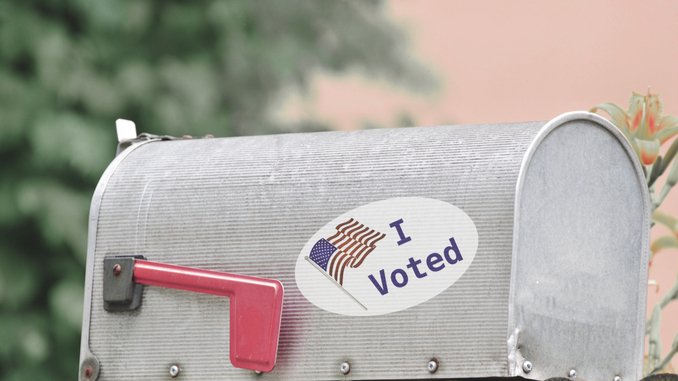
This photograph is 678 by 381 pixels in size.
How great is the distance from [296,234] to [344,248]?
82 millimetres

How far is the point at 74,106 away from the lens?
4844mm

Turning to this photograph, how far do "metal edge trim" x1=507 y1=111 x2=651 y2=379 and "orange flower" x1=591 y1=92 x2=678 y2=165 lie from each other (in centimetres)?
30

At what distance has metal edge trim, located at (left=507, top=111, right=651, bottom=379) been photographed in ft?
7.22

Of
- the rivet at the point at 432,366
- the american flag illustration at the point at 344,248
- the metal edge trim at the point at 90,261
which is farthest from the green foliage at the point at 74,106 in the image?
the rivet at the point at 432,366

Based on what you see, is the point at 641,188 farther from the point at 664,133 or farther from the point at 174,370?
the point at 174,370

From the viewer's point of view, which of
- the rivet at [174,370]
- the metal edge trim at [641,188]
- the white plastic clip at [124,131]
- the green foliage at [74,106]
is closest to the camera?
the metal edge trim at [641,188]

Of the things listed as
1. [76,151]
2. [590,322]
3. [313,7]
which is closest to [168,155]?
[590,322]

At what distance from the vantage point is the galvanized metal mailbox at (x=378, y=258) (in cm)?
→ 225

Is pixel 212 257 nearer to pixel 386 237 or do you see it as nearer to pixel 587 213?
pixel 386 237

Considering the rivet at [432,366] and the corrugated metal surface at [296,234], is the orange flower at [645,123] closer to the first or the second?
the corrugated metal surface at [296,234]

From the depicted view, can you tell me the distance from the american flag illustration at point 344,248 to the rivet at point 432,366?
0.59ft

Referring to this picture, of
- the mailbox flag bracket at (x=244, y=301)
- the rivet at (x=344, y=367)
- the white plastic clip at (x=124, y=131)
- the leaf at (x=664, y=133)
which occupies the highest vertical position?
the leaf at (x=664, y=133)

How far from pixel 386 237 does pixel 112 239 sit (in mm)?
473

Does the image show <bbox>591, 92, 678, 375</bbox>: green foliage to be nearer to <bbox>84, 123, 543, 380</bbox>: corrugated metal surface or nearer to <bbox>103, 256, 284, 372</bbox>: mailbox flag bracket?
<bbox>84, 123, 543, 380</bbox>: corrugated metal surface
